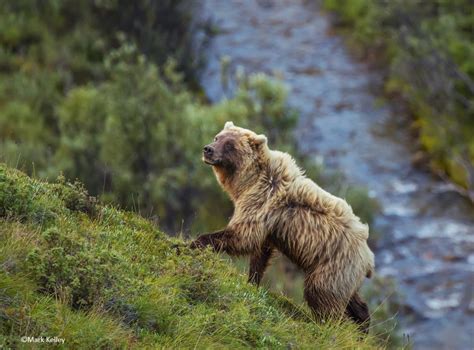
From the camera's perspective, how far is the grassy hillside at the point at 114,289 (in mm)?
5258

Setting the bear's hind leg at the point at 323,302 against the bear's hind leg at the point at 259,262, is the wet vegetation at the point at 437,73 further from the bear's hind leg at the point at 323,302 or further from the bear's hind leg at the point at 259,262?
the bear's hind leg at the point at 323,302

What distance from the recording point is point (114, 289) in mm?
5719

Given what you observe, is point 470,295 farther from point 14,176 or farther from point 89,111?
point 14,176

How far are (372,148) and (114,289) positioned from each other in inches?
759

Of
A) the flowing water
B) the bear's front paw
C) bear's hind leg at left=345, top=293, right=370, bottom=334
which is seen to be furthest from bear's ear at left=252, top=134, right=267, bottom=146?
the flowing water

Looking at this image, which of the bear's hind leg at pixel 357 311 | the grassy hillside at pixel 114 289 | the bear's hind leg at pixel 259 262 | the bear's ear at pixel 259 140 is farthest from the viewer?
the bear's ear at pixel 259 140

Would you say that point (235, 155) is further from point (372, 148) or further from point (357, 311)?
point (372, 148)

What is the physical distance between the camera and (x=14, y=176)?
22.1 feet

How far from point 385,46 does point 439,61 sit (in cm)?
637

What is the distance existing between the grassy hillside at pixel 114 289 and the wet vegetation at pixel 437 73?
52.6ft

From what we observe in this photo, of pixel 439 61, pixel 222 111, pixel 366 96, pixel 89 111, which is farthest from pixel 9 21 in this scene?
pixel 439 61

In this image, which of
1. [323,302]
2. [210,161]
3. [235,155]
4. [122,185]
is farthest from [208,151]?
[122,185]

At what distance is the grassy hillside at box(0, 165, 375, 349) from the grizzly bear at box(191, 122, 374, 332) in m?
0.28

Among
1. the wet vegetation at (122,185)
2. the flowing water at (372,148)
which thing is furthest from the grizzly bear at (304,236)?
the flowing water at (372,148)
